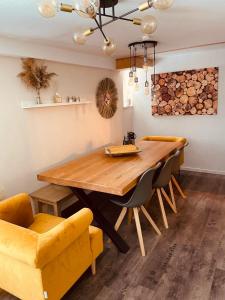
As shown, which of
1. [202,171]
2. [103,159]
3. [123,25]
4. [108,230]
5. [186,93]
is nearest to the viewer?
[123,25]

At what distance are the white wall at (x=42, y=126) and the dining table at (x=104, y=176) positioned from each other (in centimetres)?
40

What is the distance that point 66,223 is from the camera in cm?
168

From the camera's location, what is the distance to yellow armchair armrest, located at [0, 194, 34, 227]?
78.5 inches

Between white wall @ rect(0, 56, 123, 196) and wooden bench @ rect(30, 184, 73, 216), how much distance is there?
21cm

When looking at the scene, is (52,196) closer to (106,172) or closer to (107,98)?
(106,172)

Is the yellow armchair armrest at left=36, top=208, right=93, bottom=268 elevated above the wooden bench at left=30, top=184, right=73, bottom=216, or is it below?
above

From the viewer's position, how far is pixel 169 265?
216cm

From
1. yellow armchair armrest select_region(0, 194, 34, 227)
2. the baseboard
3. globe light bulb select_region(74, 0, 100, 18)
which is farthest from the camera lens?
the baseboard

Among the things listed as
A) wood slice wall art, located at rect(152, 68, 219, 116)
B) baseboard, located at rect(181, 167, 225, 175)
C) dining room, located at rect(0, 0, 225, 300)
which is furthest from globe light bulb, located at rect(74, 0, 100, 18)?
baseboard, located at rect(181, 167, 225, 175)

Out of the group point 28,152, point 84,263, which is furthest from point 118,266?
point 28,152

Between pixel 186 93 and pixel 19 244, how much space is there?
394 centimetres

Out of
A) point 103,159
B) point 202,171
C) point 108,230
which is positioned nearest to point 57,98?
point 103,159

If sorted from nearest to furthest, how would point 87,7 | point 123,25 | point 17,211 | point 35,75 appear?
point 87,7 < point 17,211 < point 123,25 < point 35,75

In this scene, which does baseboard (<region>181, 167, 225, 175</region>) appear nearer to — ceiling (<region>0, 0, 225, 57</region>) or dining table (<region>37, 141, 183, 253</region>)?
dining table (<region>37, 141, 183, 253</region>)
